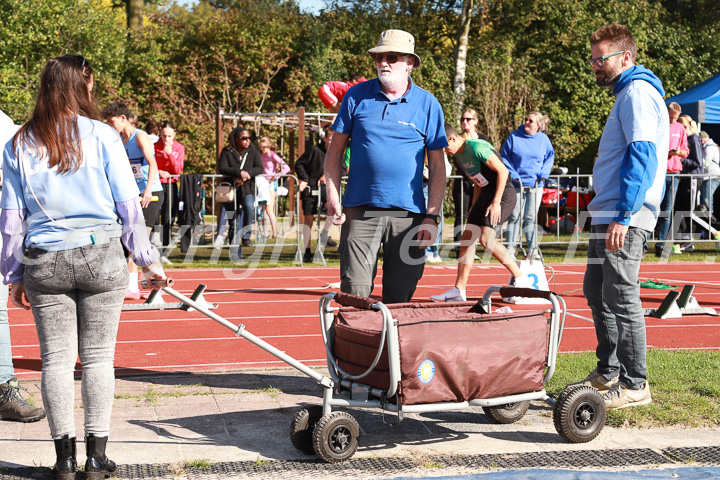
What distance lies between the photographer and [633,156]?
490 centimetres

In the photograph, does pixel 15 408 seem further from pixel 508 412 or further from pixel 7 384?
pixel 508 412

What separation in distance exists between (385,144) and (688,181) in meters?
10.8

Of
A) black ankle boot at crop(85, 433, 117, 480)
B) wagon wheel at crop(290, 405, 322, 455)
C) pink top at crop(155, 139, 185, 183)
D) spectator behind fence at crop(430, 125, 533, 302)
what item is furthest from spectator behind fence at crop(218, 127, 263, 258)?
black ankle boot at crop(85, 433, 117, 480)

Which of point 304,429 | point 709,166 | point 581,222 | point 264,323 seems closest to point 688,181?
point 709,166

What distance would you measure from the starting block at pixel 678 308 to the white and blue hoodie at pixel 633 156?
139 inches

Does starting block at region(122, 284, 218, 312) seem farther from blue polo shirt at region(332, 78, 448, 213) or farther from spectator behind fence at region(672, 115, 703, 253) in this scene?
spectator behind fence at region(672, 115, 703, 253)

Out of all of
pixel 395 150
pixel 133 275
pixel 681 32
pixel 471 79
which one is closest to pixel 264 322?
pixel 133 275

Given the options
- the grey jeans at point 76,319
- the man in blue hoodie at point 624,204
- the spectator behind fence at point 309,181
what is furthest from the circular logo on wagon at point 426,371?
the spectator behind fence at point 309,181

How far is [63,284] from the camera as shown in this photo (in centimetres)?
393

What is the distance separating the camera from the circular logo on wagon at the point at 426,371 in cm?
→ 421

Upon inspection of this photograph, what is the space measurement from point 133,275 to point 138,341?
2165 millimetres

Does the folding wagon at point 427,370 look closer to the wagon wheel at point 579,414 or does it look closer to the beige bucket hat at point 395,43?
the wagon wheel at point 579,414

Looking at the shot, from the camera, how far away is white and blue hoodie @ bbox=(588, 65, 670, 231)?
16.0 ft

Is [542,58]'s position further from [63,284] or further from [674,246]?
[63,284]
